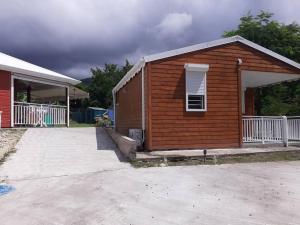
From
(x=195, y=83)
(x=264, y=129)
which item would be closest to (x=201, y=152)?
(x=195, y=83)

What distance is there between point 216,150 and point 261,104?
11592mm

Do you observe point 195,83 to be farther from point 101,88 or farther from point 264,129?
point 101,88

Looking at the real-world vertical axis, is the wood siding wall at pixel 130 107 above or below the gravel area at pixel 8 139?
above

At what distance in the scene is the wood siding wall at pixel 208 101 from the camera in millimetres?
12633

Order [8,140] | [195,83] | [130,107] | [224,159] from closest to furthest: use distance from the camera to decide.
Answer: [224,159], [195,83], [8,140], [130,107]

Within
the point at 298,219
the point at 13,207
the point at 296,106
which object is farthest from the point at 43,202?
the point at 296,106

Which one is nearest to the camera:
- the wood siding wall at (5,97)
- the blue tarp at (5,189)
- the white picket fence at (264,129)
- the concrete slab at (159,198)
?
the concrete slab at (159,198)

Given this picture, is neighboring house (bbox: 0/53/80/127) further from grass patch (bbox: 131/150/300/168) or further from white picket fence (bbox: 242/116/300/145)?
white picket fence (bbox: 242/116/300/145)

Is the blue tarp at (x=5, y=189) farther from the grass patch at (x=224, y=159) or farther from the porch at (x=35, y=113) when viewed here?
the porch at (x=35, y=113)

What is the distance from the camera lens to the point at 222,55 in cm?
1370

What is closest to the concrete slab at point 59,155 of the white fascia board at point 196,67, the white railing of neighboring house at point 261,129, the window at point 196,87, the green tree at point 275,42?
the window at point 196,87

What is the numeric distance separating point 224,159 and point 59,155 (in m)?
5.20

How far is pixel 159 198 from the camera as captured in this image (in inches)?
286

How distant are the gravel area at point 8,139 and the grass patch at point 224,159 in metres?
4.40
